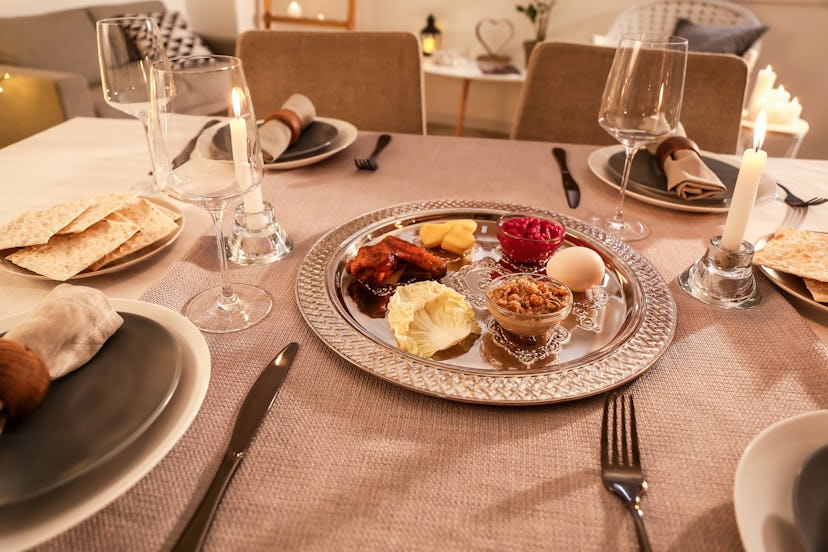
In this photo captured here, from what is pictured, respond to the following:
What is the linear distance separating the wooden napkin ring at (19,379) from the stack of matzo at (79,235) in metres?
0.29

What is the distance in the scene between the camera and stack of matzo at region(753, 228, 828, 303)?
751 millimetres

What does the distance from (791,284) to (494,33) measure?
4053 mm

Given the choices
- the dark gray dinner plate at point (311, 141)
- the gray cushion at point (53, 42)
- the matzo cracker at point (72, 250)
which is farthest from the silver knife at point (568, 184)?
the gray cushion at point (53, 42)

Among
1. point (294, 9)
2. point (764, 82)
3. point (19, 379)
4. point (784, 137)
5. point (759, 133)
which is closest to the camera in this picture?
point (19, 379)

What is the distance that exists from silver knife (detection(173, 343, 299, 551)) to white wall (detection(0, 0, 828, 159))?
4.11 meters

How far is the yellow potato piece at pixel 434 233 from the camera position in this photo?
0.87 m

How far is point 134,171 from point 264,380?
0.78m

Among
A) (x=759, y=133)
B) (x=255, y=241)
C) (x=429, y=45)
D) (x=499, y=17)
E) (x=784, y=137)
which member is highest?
(x=759, y=133)

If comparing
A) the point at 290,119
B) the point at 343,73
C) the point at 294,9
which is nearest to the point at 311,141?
the point at 290,119

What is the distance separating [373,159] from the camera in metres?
1.23

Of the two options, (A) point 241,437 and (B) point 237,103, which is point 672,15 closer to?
(B) point 237,103

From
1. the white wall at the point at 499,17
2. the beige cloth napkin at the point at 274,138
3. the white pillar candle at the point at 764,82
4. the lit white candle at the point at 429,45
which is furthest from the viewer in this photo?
the lit white candle at the point at 429,45

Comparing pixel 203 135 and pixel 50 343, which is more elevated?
pixel 203 135

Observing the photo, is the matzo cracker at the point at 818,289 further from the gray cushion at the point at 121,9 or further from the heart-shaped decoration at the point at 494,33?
the gray cushion at the point at 121,9
